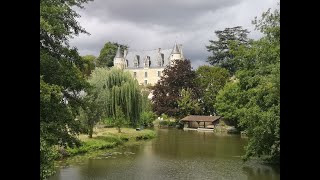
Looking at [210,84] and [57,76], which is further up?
[210,84]

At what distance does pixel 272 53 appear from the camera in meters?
11.6

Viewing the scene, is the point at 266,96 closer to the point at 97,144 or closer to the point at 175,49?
the point at 97,144

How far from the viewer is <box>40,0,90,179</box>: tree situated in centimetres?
780

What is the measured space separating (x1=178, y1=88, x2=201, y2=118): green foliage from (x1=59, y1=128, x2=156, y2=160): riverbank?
10564 mm

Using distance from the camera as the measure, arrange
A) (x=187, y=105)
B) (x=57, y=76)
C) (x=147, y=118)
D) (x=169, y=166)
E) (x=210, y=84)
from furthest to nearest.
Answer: (x=210, y=84) → (x=187, y=105) → (x=147, y=118) → (x=169, y=166) → (x=57, y=76)

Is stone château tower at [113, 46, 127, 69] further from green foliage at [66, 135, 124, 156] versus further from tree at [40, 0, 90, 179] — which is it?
tree at [40, 0, 90, 179]

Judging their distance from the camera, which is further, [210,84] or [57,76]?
[210,84]

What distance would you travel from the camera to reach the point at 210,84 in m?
37.5

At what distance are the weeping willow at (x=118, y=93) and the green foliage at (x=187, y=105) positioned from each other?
11.0 meters

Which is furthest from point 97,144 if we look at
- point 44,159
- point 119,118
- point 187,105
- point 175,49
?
point 175,49

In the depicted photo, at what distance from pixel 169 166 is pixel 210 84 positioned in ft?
77.8

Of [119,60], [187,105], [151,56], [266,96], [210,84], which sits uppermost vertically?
[151,56]
